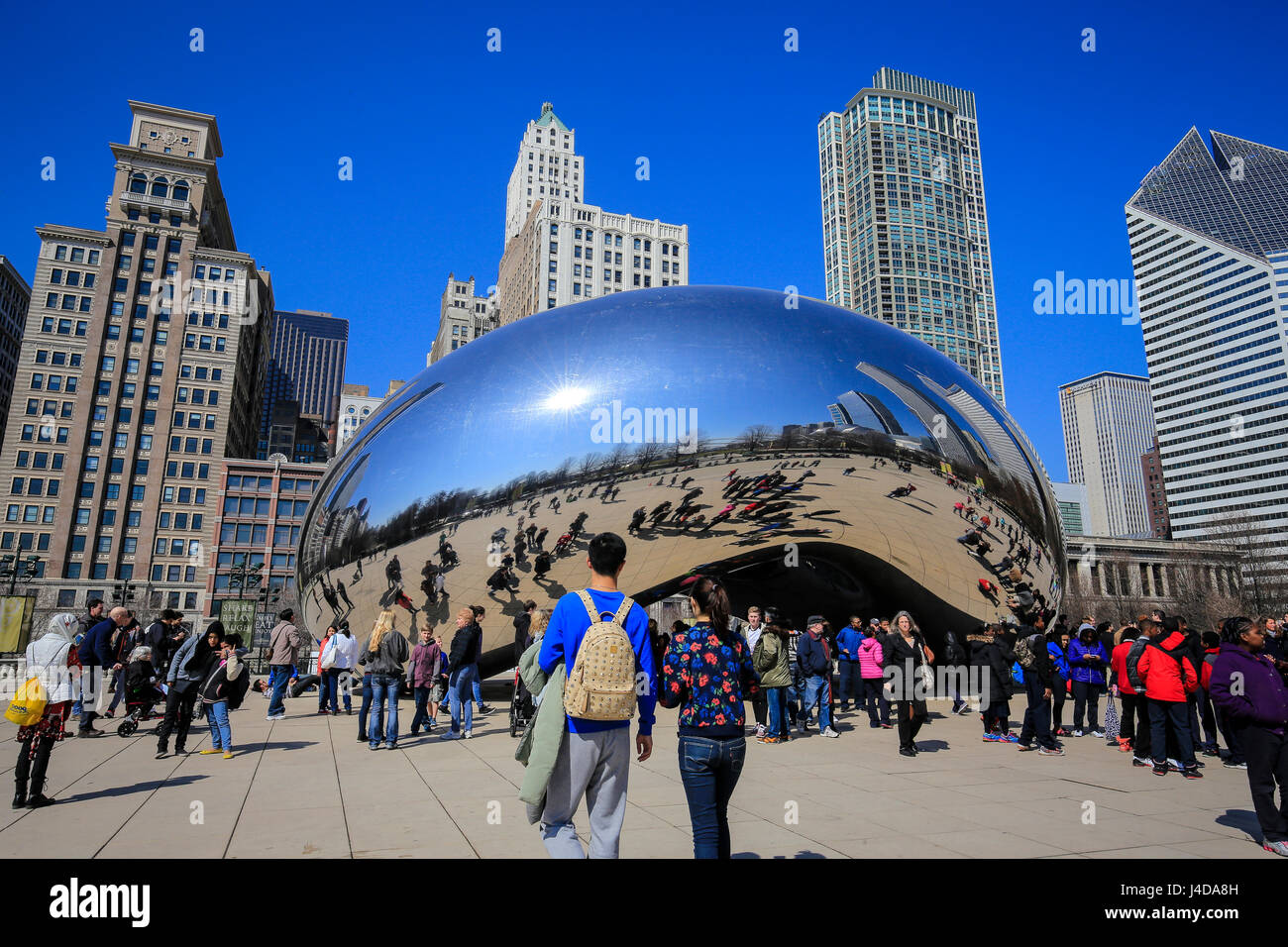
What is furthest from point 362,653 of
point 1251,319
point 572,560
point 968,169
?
point 968,169

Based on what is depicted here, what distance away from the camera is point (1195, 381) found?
12700 centimetres

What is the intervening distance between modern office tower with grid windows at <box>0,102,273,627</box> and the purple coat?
7877 centimetres

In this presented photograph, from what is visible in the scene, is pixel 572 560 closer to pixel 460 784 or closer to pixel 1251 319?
pixel 460 784

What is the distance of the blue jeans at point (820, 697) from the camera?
30.4 feet

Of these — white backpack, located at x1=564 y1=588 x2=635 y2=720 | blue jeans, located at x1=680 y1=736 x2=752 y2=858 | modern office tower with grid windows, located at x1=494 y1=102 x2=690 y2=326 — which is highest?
modern office tower with grid windows, located at x1=494 y1=102 x2=690 y2=326

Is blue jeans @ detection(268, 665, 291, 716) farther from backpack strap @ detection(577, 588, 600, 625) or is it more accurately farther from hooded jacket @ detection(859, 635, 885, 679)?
backpack strap @ detection(577, 588, 600, 625)

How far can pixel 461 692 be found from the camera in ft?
29.3

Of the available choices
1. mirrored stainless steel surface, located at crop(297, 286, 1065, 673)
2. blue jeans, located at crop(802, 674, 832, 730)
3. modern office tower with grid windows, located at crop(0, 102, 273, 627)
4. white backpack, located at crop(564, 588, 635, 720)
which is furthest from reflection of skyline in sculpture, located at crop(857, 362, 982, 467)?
modern office tower with grid windows, located at crop(0, 102, 273, 627)

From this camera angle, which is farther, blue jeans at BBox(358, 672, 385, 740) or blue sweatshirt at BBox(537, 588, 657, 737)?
blue jeans at BBox(358, 672, 385, 740)

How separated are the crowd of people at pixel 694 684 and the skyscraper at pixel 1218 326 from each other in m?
124

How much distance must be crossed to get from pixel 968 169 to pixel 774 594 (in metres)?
199

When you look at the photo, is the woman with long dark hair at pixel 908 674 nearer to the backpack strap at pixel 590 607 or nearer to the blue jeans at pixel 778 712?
the blue jeans at pixel 778 712

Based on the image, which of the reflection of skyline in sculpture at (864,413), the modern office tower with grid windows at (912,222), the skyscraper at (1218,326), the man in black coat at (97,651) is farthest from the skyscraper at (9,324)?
the skyscraper at (1218,326)

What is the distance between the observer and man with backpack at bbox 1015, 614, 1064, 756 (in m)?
7.96
